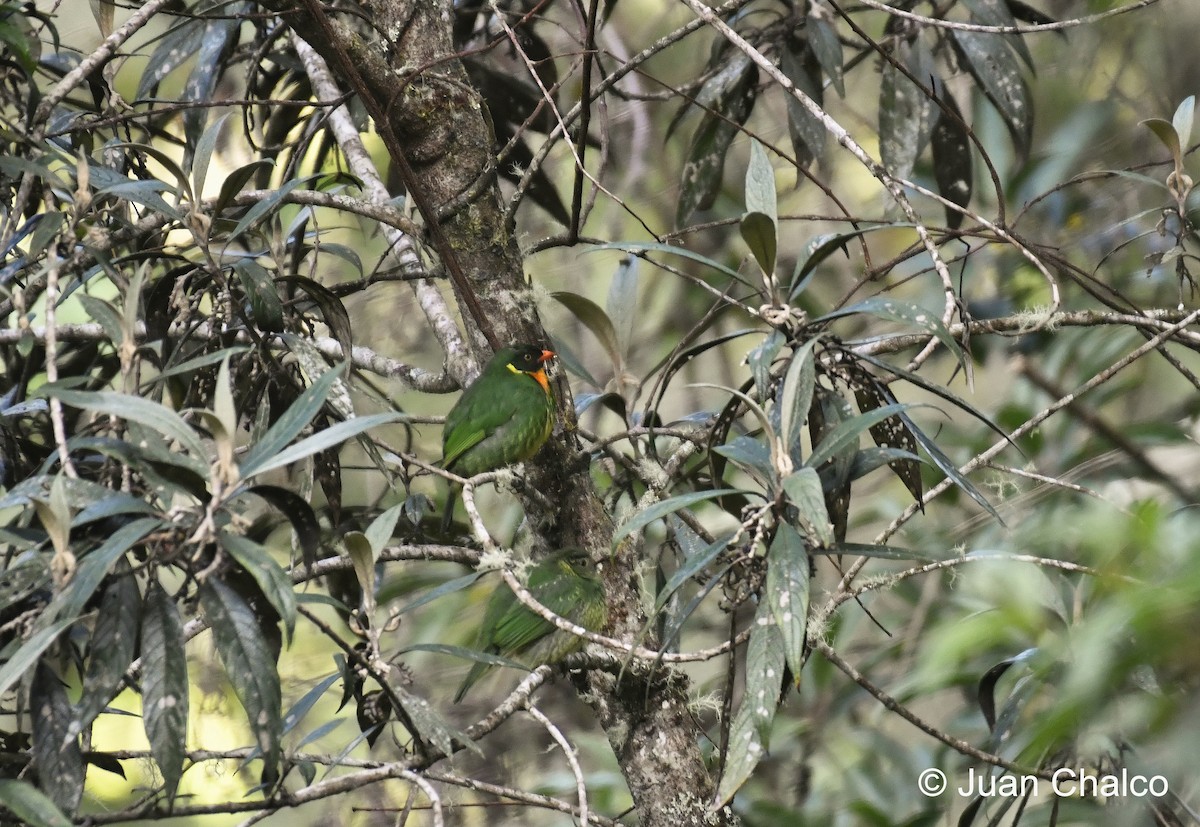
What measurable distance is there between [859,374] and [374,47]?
118 centimetres

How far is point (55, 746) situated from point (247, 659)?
0.28m

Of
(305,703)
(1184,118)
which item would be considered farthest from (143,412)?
(1184,118)

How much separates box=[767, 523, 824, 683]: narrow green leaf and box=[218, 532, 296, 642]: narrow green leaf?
2.11ft

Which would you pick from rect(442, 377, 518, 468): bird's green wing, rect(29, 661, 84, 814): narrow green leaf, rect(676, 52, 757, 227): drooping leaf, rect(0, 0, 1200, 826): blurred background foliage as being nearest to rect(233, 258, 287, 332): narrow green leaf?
rect(0, 0, 1200, 826): blurred background foliage

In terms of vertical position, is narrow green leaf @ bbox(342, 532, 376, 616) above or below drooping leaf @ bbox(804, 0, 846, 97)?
below

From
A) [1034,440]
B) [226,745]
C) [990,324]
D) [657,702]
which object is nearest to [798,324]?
[990,324]

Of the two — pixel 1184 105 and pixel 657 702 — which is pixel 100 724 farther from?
pixel 1184 105

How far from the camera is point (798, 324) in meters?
1.83

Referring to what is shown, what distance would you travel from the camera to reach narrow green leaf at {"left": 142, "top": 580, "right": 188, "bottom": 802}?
1351 mm

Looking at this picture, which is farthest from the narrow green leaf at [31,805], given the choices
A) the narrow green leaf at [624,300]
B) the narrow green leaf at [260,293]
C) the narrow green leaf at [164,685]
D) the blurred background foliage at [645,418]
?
the narrow green leaf at [624,300]

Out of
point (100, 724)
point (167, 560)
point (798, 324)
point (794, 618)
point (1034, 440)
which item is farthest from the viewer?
point (100, 724)

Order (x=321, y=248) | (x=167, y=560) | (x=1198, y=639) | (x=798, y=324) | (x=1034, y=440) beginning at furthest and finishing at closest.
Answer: (x=1034, y=440) < (x=321, y=248) < (x=798, y=324) < (x=167, y=560) < (x=1198, y=639)

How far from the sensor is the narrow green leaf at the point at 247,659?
139 centimetres

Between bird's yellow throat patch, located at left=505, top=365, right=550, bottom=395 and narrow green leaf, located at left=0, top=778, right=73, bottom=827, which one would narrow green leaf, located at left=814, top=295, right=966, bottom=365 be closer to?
bird's yellow throat patch, located at left=505, top=365, right=550, bottom=395
